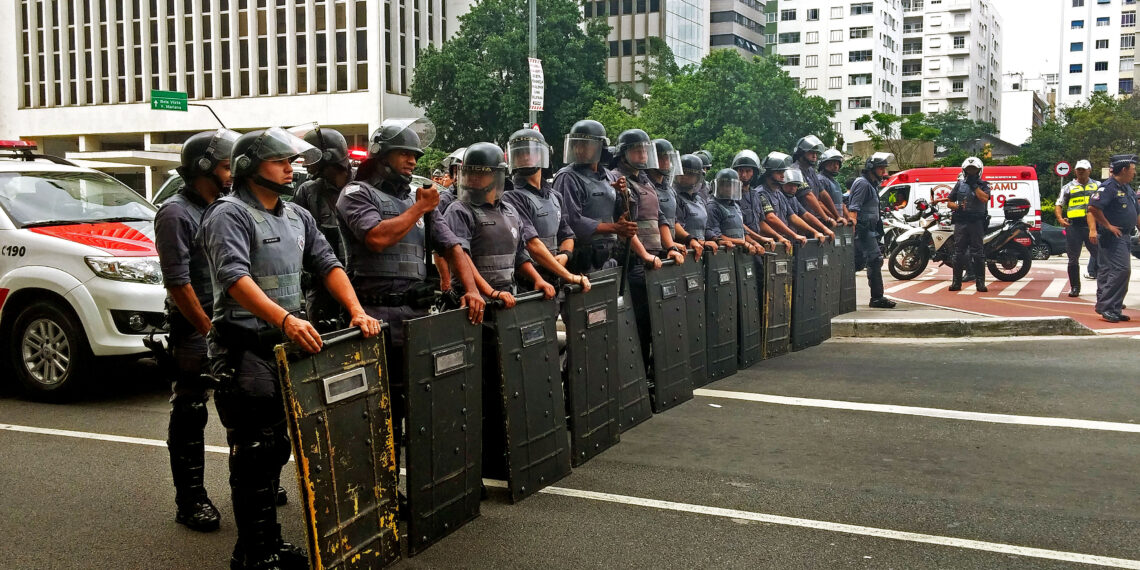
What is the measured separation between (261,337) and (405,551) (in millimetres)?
1213

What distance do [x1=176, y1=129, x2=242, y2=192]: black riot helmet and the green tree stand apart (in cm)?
4214

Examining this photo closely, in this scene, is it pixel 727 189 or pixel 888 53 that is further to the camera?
pixel 888 53

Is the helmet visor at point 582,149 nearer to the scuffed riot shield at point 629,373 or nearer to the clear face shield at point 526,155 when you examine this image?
the clear face shield at point 526,155

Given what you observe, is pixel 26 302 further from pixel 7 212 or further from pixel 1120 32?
pixel 1120 32

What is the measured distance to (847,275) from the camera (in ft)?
41.8

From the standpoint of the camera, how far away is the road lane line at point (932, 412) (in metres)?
7.14

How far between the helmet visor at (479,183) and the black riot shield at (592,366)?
0.72 m

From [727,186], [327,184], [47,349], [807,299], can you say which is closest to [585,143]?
[327,184]

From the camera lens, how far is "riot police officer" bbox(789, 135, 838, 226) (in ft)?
40.6

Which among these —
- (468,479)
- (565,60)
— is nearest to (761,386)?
(468,479)

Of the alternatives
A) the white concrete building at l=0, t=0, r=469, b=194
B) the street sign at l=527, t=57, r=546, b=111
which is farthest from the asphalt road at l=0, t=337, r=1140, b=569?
the white concrete building at l=0, t=0, r=469, b=194

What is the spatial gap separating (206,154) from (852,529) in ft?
11.7

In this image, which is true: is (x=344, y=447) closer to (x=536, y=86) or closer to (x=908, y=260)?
(x=908, y=260)

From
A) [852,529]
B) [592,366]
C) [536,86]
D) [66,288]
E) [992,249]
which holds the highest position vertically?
[536,86]
